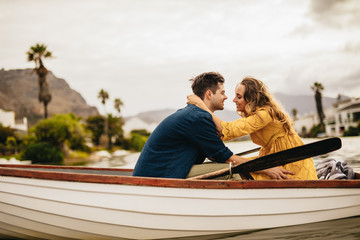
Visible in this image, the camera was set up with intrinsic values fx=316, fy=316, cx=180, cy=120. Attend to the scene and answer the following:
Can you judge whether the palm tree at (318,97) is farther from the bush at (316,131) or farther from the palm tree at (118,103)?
the palm tree at (118,103)

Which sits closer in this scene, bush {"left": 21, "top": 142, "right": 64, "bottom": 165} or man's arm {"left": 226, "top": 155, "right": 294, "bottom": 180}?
man's arm {"left": 226, "top": 155, "right": 294, "bottom": 180}

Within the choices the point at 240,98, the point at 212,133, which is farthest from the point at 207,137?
the point at 240,98

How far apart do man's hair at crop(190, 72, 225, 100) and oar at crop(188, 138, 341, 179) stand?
825 mm

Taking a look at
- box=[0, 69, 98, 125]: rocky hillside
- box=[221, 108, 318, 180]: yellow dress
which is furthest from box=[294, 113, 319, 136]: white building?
box=[221, 108, 318, 180]: yellow dress

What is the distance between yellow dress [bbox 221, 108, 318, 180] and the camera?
3161mm

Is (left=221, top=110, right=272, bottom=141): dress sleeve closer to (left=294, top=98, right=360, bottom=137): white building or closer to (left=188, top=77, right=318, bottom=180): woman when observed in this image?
(left=188, top=77, right=318, bottom=180): woman

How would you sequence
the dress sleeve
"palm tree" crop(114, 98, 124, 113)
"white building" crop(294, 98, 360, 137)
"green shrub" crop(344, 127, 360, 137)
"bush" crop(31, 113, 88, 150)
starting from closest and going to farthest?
the dress sleeve, "bush" crop(31, 113, 88, 150), "green shrub" crop(344, 127, 360, 137), "white building" crop(294, 98, 360, 137), "palm tree" crop(114, 98, 124, 113)

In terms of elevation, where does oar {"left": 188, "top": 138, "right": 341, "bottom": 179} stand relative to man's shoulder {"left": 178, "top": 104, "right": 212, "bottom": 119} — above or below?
below

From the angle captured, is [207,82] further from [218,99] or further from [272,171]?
[272,171]

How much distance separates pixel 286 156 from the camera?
2.97 meters

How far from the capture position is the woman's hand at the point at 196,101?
3147 millimetres

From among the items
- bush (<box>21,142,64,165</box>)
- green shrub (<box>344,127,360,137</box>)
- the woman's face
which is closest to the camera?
the woman's face

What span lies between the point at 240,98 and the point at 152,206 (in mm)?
1481

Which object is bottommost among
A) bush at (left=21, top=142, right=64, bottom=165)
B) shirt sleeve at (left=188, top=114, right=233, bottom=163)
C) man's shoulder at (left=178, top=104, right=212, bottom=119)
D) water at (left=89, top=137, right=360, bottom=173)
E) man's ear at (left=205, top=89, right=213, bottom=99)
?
water at (left=89, top=137, right=360, bottom=173)
